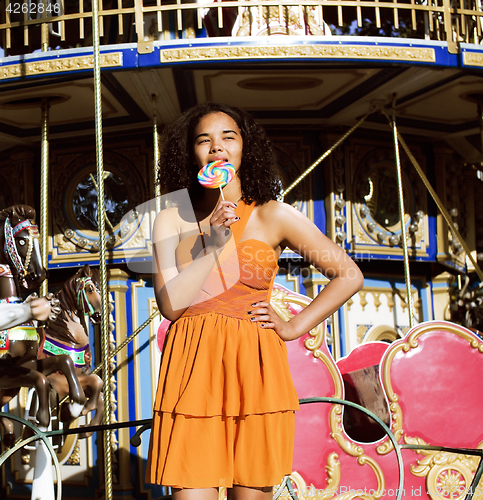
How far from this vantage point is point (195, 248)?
2.11 metres

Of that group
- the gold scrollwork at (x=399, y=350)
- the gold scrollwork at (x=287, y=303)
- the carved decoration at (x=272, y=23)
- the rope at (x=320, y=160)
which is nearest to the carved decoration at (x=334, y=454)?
the gold scrollwork at (x=287, y=303)

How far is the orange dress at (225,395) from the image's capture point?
1877mm

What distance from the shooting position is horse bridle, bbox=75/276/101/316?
6078 mm

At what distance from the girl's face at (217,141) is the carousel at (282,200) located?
1.54m

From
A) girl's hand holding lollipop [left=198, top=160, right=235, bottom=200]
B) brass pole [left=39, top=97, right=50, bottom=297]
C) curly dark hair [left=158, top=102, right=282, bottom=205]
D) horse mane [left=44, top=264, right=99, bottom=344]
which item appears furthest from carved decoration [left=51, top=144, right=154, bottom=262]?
girl's hand holding lollipop [left=198, top=160, right=235, bottom=200]

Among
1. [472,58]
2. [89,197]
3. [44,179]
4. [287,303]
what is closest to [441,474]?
[287,303]

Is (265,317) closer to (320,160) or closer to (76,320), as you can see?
(320,160)

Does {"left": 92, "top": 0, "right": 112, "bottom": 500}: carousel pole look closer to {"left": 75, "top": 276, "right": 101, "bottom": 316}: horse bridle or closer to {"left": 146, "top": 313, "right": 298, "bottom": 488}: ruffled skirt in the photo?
{"left": 146, "top": 313, "right": 298, "bottom": 488}: ruffled skirt

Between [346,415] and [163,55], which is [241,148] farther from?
[346,415]

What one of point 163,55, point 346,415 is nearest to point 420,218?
point 346,415

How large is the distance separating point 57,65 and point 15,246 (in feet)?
5.02

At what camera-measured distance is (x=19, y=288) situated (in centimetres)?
492

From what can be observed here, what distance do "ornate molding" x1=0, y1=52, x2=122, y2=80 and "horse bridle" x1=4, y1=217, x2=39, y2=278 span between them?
1.26 meters

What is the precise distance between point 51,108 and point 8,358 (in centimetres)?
263
